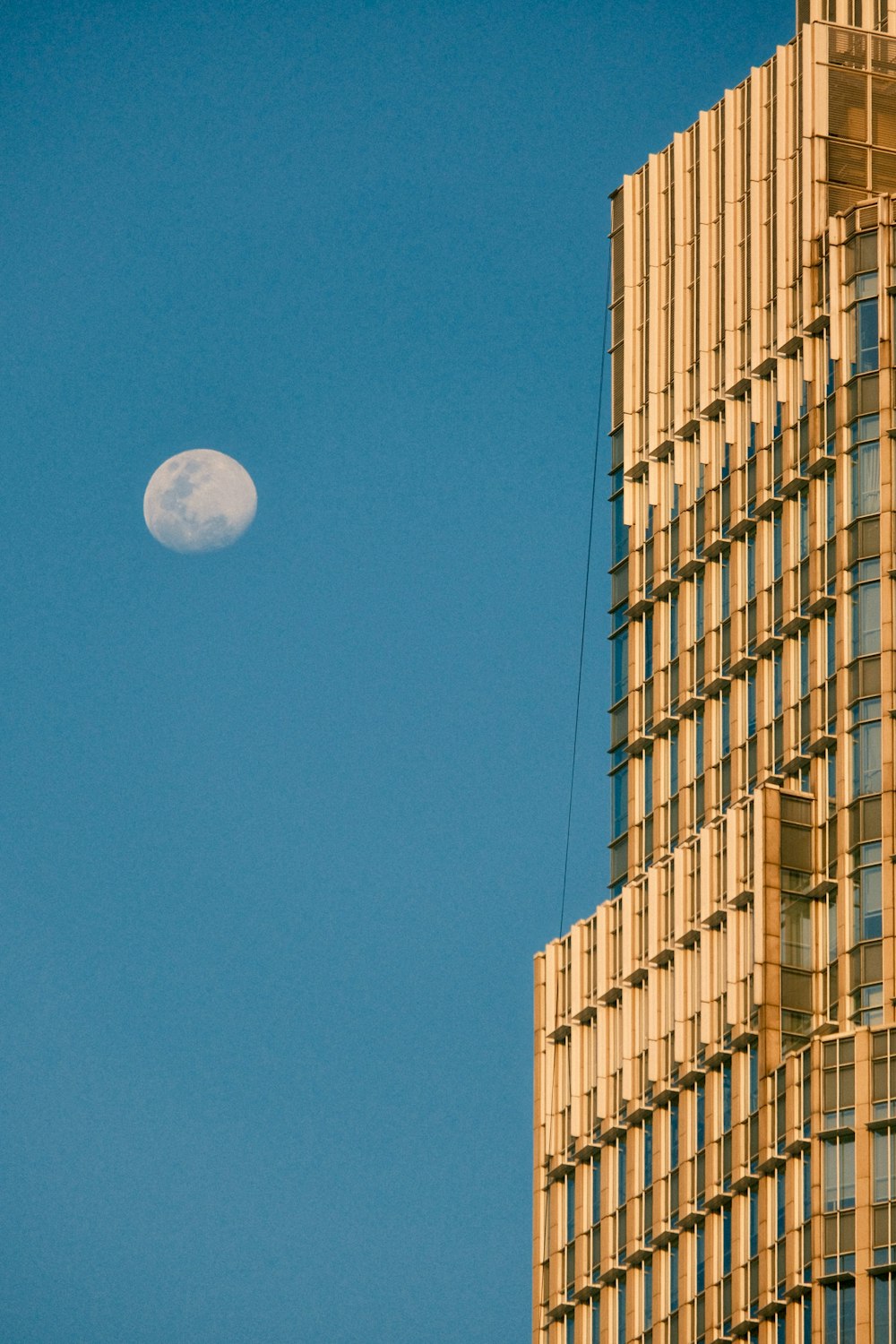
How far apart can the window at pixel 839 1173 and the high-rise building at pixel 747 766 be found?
93mm

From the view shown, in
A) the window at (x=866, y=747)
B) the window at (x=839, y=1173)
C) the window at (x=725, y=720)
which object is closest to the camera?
the window at (x=839, y=1173)

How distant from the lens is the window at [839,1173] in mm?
126438

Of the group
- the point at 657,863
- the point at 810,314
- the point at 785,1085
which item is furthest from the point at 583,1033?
the point at 810,314

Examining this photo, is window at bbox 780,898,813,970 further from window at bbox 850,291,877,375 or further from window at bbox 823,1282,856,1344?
window at bbox 850,291,877,375

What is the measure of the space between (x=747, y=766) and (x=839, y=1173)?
20308 millimetres

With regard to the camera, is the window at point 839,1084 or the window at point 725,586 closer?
the window at point 839,1084

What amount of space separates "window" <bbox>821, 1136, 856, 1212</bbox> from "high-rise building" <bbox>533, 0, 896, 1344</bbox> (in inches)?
3.7

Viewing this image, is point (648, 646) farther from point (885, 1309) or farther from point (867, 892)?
point (885, 1309)

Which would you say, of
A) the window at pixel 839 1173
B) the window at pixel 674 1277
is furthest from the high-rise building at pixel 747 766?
the window at pixel 674 1277

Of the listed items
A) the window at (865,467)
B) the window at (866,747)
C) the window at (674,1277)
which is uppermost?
the window at (865,467)

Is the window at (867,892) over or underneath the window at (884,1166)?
over

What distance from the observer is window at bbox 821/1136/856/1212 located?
12644cm

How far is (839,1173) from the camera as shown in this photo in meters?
127

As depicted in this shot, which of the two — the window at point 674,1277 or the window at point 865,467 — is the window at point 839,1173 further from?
the window at point 865,467
